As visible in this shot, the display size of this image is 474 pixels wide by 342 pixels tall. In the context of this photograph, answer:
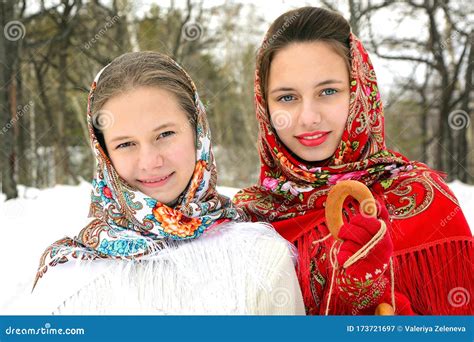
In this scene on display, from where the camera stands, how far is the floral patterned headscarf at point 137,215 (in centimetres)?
180

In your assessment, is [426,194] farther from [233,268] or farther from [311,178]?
[233,268]

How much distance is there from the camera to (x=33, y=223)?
3.81 metres

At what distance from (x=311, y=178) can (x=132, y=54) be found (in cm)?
80

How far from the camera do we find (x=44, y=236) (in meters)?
3.56

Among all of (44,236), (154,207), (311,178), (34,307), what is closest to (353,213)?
(311,178)

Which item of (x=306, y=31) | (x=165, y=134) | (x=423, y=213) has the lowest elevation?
(x=423, y=213)

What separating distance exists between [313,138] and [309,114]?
0.40 feet

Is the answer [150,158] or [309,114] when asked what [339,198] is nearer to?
[309,114]

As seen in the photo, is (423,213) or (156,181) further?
(423,213)

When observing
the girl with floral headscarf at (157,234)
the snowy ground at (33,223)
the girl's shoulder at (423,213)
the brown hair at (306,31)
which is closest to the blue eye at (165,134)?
the girl with floral headscarf at (157,234)

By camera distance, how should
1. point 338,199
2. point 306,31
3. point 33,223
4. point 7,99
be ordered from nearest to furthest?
point 338,199 < point 306,31 < point 33,223 < point 7,99

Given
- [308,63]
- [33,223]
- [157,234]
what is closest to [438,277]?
[308,63]

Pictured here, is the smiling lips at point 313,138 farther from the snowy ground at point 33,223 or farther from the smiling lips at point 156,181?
the snowy ground at point 33,223

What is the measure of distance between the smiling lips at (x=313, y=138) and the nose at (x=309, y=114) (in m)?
0.05
